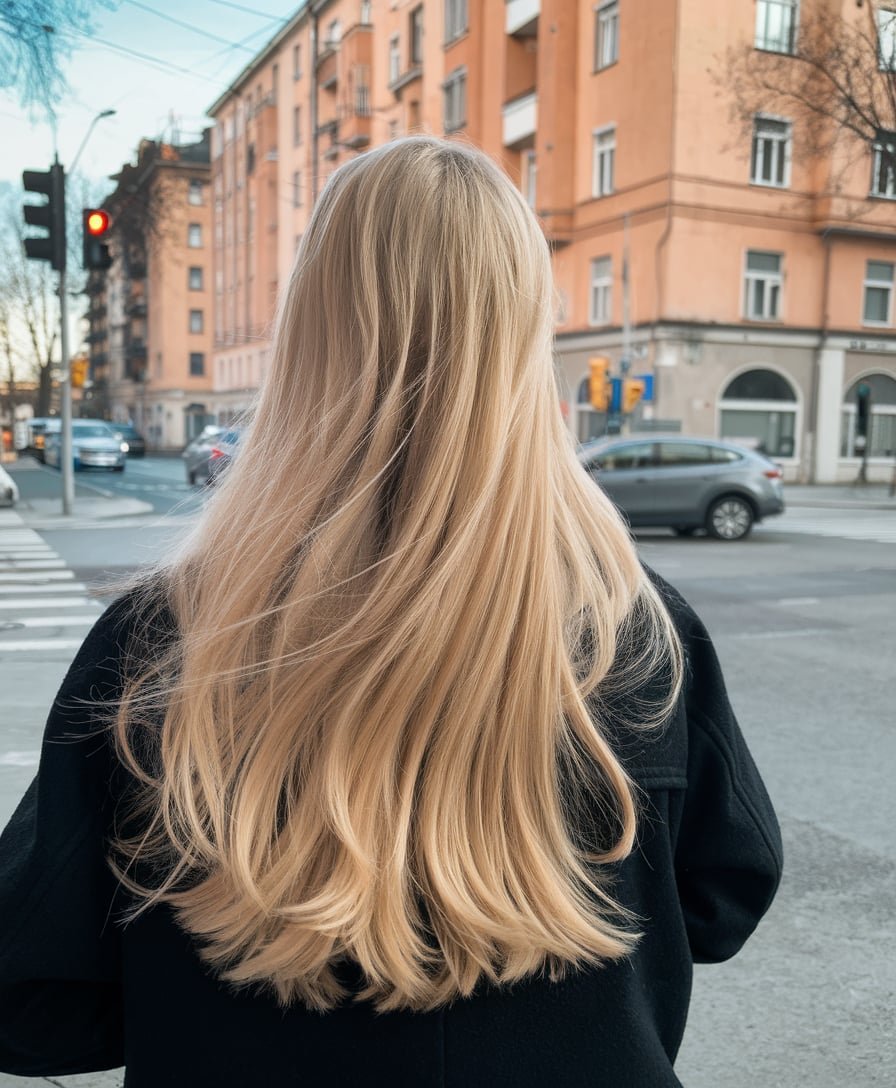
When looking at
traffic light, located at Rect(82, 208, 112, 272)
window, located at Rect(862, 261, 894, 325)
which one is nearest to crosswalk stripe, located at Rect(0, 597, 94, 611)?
traffic light, located at Rect(82, 208, 112, 272)

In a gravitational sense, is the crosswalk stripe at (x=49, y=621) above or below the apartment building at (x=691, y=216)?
below

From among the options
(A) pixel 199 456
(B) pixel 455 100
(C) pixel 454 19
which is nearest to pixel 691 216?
(B) pixel 455 100

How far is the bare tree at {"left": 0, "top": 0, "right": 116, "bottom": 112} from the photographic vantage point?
3.86 m

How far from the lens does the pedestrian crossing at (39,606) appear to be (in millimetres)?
7062

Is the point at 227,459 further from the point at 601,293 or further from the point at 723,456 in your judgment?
the point at 601,293

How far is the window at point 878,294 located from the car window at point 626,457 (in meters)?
16.6

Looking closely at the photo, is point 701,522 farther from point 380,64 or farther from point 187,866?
point 380,64

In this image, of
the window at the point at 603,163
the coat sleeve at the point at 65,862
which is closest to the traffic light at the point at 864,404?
the window at the point at 603,163

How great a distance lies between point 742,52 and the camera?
24188mm

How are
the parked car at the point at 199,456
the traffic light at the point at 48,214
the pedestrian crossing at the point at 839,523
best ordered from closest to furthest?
the traffic light at the point at 48,214 → the pedestrian crossing at the point at 839,523 → the parked car at the point at 199,456

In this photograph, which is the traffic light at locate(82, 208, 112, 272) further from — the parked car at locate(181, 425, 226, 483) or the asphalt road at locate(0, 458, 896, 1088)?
the parked car at locate(181, 425, 226, 483)

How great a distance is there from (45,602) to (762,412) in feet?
74.7

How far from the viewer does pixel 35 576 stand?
10461mm

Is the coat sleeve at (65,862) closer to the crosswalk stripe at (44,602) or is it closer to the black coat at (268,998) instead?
the black coat at (268,998)
